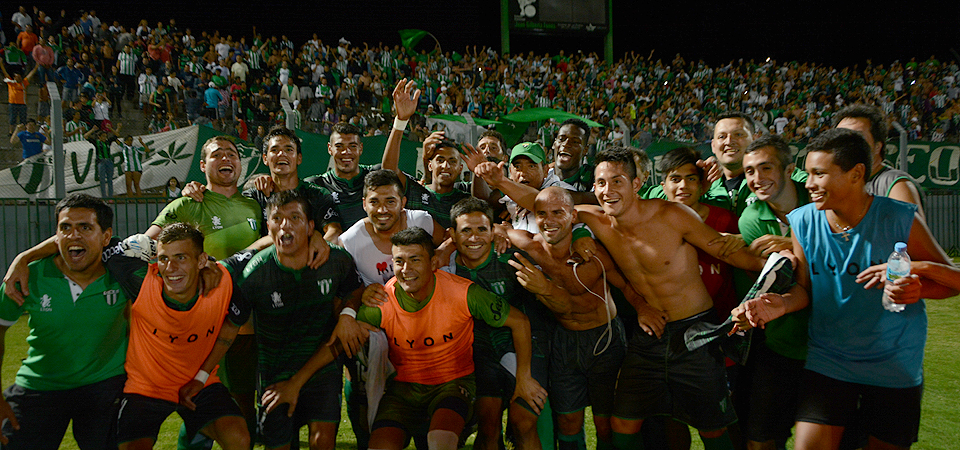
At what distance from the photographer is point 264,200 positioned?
17.6 feet

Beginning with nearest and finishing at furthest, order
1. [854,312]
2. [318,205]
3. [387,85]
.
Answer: [854,312] < [318,205] < [387,85]

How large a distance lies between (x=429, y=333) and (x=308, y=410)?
96 centimetres

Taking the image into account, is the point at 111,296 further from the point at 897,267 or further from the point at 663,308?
the point at 897,267

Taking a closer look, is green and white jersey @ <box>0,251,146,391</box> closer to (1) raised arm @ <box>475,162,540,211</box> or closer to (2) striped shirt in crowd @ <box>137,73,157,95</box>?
(1) raised arm @ <box>475,162,540,211</box>

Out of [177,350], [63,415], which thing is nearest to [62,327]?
[63,415]

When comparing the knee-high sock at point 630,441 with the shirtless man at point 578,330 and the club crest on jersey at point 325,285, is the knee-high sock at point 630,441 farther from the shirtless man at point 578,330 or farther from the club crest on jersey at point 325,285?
the club crest on jersey at point 325,285

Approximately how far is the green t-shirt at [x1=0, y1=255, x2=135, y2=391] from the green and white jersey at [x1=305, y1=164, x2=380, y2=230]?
6.48 ft

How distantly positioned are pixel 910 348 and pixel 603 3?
28.6 m

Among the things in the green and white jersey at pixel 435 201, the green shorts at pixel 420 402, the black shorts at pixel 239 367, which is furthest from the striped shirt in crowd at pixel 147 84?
the green shorts at pixel 420 402

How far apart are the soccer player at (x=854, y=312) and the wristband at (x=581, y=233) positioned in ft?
3.95

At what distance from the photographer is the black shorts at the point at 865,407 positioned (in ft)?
10.3

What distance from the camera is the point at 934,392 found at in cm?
569

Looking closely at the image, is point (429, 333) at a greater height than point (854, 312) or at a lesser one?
lesser

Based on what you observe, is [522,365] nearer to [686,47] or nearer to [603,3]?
[603,3]
